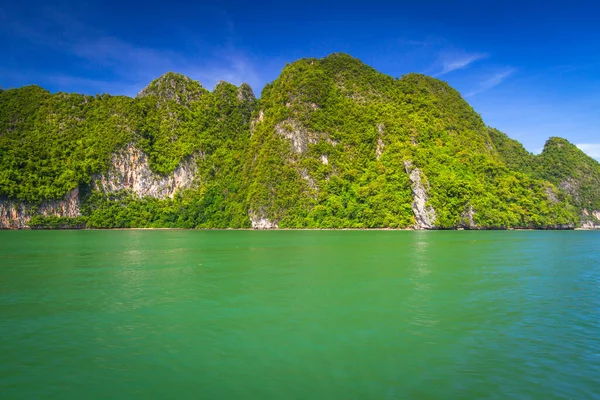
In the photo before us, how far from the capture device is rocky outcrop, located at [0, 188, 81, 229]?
4040 inches

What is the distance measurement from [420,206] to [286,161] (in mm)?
36355

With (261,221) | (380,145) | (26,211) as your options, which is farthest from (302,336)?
(26,211)

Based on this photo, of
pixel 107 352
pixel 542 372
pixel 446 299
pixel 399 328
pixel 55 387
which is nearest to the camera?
pixel 55 387

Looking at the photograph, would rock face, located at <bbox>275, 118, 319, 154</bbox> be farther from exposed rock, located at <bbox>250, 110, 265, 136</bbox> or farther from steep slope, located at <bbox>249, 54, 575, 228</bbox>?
exposed rock, located at <bbox>250, 110, 265, 136</bbox>

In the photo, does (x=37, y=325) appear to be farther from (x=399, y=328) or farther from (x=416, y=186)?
(x=416, y=186)

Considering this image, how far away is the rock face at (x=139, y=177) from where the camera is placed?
120812 millimetres

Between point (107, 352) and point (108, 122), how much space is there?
135459 mm

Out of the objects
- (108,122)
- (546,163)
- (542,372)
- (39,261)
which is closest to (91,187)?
(108,122)

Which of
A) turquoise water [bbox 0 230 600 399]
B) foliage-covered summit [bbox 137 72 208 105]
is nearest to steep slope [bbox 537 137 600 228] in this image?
foliage-covered summit [bbox 137 72 208 105]

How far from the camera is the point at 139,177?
4938 inches

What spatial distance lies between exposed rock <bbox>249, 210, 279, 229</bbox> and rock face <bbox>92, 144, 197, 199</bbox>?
3571 cm

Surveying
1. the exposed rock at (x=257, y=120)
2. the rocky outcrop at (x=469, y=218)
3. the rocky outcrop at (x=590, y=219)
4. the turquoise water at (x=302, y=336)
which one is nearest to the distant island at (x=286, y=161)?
the rocky outcrop at (x=469, y=218)

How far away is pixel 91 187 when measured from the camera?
116688 millimetres

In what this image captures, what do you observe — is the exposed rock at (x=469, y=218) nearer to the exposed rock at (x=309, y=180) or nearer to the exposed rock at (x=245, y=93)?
the exposed rock at (x=309, y=180)
